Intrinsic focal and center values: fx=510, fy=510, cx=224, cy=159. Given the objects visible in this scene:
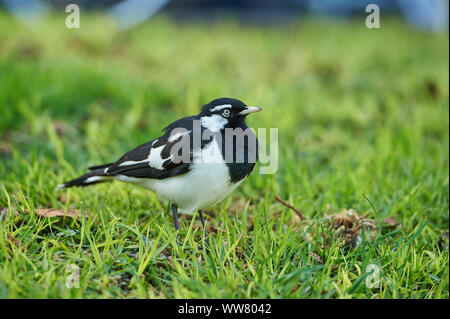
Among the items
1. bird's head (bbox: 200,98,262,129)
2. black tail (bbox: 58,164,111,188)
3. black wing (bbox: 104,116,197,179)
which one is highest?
bird's head (bbox: 200,98,262,129)

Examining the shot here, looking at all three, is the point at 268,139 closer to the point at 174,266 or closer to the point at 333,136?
the point at 333,136

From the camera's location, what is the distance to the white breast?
8.81ft

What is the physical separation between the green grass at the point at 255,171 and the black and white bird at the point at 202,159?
0.57ft

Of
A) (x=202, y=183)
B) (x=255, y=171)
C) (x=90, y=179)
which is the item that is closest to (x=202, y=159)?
(x=202, y=183)

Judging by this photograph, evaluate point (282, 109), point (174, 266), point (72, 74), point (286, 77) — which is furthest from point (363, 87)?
point (174, 266)

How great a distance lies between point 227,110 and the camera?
9.30 ft

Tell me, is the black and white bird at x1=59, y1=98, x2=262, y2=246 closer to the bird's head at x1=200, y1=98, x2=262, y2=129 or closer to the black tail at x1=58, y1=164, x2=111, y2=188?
the bird's head at x1=200, y1=98, x2=262, y2=129

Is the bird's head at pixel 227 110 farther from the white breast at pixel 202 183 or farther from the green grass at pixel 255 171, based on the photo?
the green grass at pixel 255 171

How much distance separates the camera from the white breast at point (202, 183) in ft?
8.81

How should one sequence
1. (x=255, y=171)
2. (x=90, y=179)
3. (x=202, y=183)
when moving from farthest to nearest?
(x=255, y=171) → (x=90, y=179) → (x=202, y=183)

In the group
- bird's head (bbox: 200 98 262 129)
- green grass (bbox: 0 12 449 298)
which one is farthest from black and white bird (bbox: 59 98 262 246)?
green grass (bbox: 0 12 449 298)

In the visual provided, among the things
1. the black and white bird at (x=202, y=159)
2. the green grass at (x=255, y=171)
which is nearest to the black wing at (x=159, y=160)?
the black and white bird at (x=202, y=159)

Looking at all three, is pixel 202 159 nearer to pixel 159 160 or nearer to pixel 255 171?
pixel 159 160

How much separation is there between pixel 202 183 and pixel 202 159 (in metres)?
0.13
